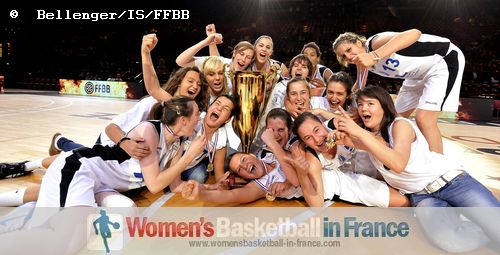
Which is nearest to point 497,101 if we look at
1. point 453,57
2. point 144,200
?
point 453,57

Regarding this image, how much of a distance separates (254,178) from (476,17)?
15.7 meters

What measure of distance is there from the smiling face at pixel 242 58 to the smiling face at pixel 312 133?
3.86ft

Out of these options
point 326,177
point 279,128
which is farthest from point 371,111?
point 279,128

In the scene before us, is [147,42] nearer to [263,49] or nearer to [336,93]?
[263,49]

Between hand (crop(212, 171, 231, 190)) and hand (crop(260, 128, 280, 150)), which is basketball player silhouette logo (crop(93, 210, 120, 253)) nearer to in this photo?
hand (crop(212, 171, 231, 190))

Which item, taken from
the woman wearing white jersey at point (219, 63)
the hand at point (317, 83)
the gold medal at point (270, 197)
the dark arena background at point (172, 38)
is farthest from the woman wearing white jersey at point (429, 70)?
the dark arena background at point (172, 38)

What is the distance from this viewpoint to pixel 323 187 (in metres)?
2.44

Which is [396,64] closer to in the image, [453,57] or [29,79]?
[453,57]

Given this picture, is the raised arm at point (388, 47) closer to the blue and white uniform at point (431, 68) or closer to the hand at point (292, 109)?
the blue and white uniform at point (431, 68)

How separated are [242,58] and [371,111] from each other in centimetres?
144

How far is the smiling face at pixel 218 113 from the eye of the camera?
256 cm

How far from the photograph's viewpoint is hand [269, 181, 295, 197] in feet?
8.02

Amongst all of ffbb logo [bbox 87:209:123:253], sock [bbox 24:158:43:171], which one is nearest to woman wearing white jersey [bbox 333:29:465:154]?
ffbb logo [bbox 87:209:123:253]

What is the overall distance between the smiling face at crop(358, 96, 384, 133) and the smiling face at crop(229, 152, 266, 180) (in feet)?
2.79
